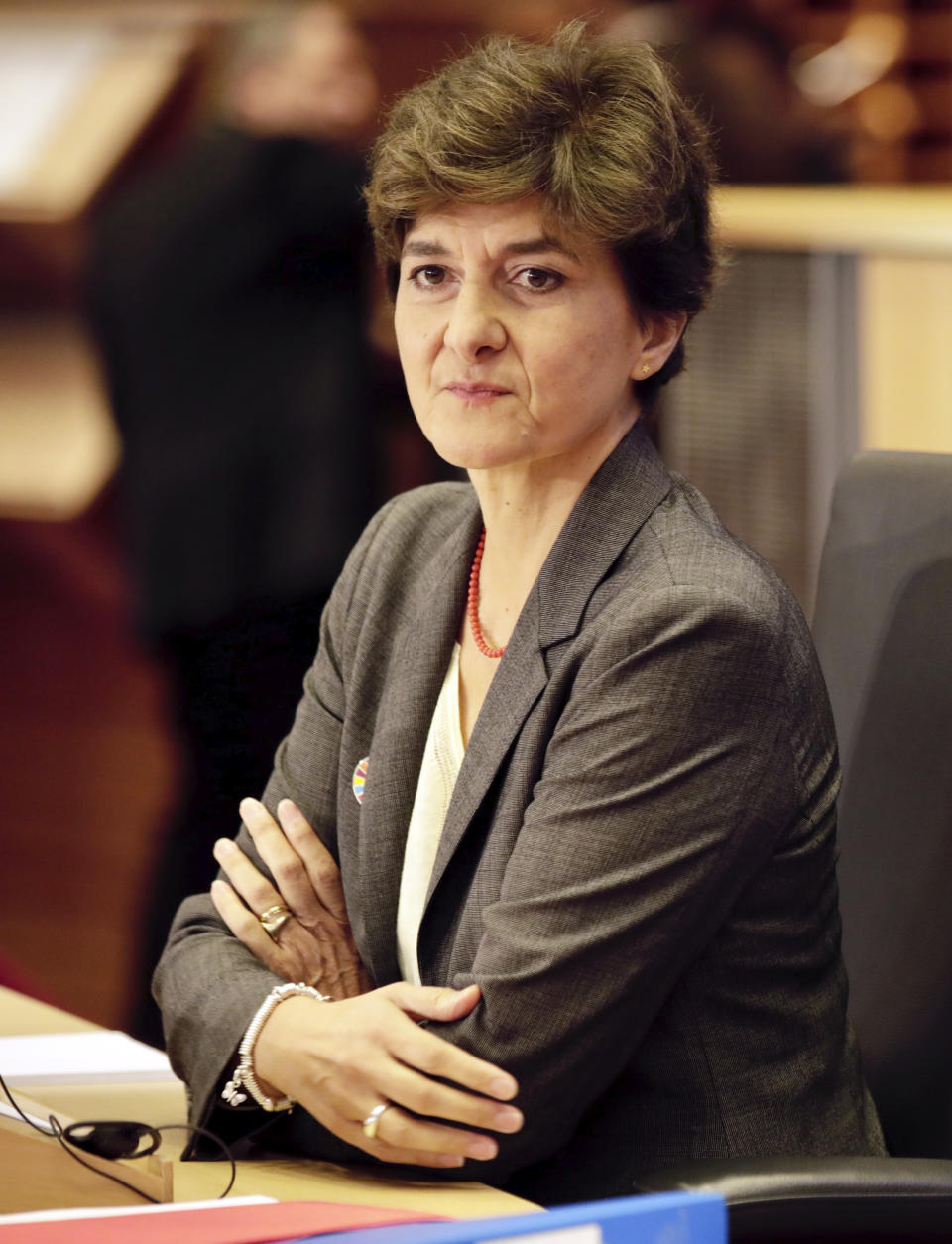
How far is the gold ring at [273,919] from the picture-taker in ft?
4.92

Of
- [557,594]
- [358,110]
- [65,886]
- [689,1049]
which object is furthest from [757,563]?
[65,886]

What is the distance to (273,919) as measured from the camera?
4.94 feet

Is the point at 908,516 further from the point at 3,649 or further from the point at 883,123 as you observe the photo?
the point at 883,123

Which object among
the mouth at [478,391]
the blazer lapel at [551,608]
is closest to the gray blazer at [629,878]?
the blazer lapel at [551,608]

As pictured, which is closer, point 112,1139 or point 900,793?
point 112,1139

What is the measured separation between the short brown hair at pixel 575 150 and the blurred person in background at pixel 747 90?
2.24m

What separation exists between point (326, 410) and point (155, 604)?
497mm

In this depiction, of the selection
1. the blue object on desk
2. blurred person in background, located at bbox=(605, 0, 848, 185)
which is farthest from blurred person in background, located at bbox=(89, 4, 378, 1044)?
the blue object on desk

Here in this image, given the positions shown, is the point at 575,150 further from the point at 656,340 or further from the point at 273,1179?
the point at 273,1179

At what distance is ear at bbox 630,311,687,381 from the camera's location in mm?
1485

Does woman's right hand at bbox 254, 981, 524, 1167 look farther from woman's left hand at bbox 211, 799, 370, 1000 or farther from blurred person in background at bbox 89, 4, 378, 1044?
blurred person in background at bbox 89, 4, 378, 1044

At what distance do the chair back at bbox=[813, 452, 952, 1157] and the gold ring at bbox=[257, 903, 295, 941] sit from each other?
0.49m

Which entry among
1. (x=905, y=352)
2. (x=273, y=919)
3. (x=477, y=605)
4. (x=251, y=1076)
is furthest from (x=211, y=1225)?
(x=905, y=352)

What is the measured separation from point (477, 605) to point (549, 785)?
0.93ft
